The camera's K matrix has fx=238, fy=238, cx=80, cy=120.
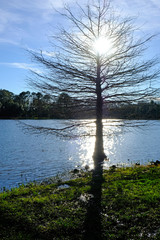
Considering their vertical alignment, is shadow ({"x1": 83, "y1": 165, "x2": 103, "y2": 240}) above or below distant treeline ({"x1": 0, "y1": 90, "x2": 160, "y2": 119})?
below

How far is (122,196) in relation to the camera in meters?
9.11

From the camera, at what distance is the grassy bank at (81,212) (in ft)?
21.6

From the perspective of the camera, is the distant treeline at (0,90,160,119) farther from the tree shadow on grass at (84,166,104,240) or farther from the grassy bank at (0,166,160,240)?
the tree shadow on grass at (84,166,104,240)

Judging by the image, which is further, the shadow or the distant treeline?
the distant treeline

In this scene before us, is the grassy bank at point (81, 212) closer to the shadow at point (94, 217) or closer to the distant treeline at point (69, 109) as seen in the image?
the shadow at point (94, 217)

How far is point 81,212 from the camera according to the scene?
7875mm

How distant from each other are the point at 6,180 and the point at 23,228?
858cm

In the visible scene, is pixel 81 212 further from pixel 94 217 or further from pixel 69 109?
pixel 69 109

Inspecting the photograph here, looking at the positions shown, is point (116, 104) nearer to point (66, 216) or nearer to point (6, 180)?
point (6, 180)

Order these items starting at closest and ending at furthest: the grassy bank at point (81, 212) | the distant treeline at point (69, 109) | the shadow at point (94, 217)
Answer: the shadow at point (94, 217), the grassy bank at point (81, 212), the distant treeline at point (69, 109)

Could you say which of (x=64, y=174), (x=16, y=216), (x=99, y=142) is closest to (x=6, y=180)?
(x=64, y=174)

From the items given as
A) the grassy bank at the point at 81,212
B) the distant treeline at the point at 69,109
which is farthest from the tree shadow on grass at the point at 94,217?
the distant treeline at the point at 69,109

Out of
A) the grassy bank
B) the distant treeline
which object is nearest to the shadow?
the grassy bank

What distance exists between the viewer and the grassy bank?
6594 mm
